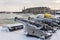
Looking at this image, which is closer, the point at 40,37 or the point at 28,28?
the point at 40,37

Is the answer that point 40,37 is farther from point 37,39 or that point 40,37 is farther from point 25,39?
point 25,39

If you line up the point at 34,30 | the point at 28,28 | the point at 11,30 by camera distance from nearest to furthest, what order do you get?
the point at 34,30 < the point at 28,28 < the point at 11,30

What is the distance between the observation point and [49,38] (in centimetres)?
373

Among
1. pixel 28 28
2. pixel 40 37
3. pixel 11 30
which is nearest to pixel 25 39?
pixel 40 37

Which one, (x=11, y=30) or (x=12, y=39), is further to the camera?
(x=11, y=30)

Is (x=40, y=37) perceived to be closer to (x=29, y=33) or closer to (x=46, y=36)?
(x=46, y=36)

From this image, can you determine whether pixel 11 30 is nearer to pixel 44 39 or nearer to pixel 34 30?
pixel 34 30

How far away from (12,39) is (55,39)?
40.1 inches

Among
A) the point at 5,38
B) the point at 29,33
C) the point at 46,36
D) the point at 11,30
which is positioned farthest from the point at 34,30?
the point at 11,30

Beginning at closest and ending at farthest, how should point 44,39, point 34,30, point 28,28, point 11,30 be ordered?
point 44,39, point 34,30, point 28,28, point 11,30

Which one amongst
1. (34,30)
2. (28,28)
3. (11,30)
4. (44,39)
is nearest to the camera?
(44,39)

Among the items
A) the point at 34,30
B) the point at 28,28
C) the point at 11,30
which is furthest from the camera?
the point at 11,30

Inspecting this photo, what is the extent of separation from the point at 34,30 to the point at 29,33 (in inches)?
7.5

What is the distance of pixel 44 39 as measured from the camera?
3643mm
